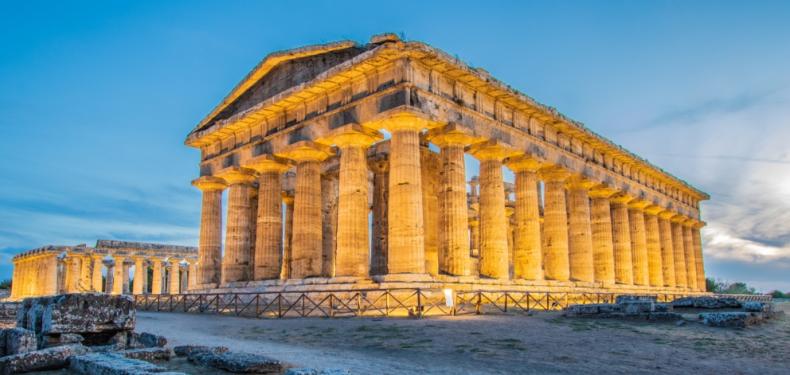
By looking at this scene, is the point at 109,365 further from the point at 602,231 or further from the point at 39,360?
the point at 602,231

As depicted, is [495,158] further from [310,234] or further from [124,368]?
[124,368]

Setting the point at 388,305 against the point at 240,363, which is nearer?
the point at 240,363

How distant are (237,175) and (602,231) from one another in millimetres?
20917

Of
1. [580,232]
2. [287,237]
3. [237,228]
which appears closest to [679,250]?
[580,232]

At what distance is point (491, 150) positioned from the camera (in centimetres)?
2605

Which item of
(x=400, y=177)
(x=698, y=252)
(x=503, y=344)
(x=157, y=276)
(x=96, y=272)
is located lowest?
(x=503, y=344)

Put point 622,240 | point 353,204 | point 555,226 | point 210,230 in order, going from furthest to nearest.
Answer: point 622,240
point 210,230
point 555,226
point 353,204

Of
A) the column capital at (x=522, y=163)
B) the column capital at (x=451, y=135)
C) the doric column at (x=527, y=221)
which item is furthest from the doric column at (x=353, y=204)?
the doric column at (x=527, y=221)

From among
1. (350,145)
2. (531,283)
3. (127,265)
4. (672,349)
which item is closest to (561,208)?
(531,283)

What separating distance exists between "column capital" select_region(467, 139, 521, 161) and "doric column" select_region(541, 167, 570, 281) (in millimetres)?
4666

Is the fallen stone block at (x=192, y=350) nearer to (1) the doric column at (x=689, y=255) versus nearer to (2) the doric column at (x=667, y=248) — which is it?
(2) the doric column at (x=667, y=248)

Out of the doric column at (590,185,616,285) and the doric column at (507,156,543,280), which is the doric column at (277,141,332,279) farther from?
the doric column at (590,185,616,285)

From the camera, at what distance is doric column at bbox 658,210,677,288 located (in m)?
42.7

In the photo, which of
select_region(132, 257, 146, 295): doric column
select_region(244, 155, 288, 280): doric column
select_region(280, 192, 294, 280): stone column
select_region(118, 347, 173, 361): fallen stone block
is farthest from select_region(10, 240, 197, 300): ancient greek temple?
select_region(118, 347, 173, 361): fallen stone block
